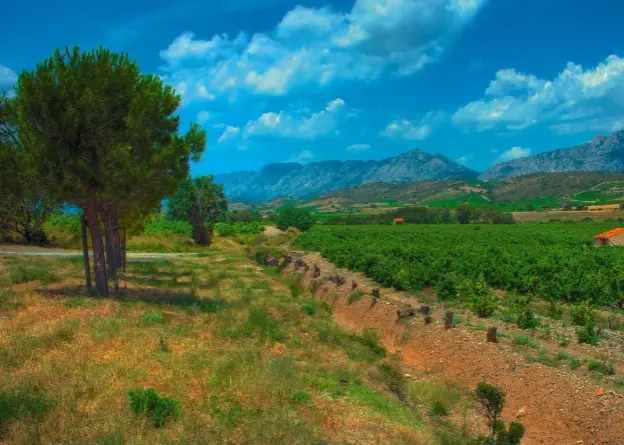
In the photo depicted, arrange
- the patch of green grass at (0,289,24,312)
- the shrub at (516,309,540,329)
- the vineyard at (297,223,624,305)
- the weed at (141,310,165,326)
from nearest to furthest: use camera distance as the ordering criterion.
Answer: the weed at (141,310,165,326) < the patch of green grass at (0,289,24,312) < the shrub at (516,309,540,329) < the vineyard at (297,223,624,305)

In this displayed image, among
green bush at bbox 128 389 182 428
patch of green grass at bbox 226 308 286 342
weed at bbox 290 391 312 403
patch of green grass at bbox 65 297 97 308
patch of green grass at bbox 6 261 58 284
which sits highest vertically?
patch of green grass at bbox 6 261 58 284

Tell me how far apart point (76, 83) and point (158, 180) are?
4.06 metres

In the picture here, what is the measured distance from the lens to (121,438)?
20.4 feet

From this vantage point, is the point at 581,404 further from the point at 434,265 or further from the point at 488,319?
the point at 434,265

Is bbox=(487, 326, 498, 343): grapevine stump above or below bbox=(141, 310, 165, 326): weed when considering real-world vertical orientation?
below

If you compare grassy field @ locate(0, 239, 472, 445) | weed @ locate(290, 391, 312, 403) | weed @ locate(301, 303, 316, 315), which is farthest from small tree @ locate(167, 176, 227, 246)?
weed @ locate(290, 391, 312, 403)

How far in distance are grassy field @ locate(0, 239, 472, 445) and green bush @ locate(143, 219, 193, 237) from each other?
33.3 m

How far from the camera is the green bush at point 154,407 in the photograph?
22.9 ft

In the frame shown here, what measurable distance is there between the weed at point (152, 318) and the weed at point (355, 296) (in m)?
10.4

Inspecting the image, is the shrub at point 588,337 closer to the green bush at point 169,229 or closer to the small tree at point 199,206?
the small tree at point 199,206

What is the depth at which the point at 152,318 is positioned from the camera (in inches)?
510

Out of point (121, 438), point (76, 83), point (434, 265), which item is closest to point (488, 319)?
point (434, 265)

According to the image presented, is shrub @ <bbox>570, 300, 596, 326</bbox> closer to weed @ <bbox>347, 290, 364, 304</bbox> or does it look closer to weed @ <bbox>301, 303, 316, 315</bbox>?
weed @ <bbox>347, 290, 364, 304</bbox>

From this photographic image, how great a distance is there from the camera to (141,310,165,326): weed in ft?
41.1
